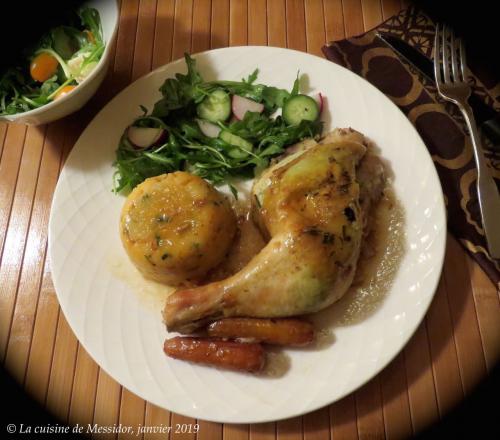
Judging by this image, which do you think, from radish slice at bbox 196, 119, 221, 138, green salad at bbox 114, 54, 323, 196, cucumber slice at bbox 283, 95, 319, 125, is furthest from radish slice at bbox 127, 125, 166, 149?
cucumber slice at bbox 283, 95, 319, 125

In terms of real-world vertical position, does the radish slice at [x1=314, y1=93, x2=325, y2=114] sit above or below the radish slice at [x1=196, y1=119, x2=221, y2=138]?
above

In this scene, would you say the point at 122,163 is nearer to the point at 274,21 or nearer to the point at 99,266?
the point at 99,266

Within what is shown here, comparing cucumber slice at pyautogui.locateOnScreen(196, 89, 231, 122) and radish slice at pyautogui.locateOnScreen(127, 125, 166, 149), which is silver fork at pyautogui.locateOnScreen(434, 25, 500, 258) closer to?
cucumber slice at pyautogui.locateOnScreen(196, 89, 231, 122)

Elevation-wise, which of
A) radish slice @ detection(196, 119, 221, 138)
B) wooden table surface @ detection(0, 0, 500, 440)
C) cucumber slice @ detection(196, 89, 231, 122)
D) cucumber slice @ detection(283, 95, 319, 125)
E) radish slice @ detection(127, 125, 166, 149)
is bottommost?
wooden table surface @ detection(0, 0, 500, 440)

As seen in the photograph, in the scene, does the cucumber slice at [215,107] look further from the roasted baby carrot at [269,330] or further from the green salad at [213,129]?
the roasted baby carrot at [269,330]

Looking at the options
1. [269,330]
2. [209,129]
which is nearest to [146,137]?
[209,129]

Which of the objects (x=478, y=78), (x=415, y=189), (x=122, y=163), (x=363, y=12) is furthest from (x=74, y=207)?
(x=478, y=78)

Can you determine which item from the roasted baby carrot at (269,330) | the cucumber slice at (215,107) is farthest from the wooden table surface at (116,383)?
the cucumber slice at (215,107)
